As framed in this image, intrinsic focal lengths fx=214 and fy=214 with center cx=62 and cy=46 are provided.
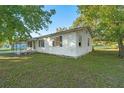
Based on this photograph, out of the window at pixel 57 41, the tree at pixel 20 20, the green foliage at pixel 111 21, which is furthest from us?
the window at pixel 57 41

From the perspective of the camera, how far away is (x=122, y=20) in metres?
20.2

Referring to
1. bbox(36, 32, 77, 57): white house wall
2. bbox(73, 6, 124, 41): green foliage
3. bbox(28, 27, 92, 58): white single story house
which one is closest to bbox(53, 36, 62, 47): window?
bbox(28, 27, 92, 58): white single story house

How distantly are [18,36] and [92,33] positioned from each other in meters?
15.5

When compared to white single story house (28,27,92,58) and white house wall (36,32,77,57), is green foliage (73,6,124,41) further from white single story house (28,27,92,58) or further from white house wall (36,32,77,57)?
white house wall (36,32,77,57)

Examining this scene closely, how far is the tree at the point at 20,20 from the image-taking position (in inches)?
448

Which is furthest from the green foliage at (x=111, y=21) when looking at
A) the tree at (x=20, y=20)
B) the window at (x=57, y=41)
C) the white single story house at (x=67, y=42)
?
the tree at (x=20, y=20)

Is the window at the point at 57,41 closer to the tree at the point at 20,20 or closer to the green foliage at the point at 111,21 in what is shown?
the green foliage at the point at 111,21

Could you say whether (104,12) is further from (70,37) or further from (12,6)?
(12,6)

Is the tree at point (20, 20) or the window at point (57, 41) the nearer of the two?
the tree at point (20, 20)

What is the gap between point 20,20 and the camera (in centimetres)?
1213

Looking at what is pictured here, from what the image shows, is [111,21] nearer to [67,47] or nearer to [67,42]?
[67,42]

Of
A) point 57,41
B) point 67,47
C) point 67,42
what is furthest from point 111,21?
point 57,41

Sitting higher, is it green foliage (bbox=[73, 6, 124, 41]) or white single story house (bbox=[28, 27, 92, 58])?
green foliage (bbox=[73, 6, 124, 41])

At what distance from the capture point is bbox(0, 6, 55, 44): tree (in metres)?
11.4
